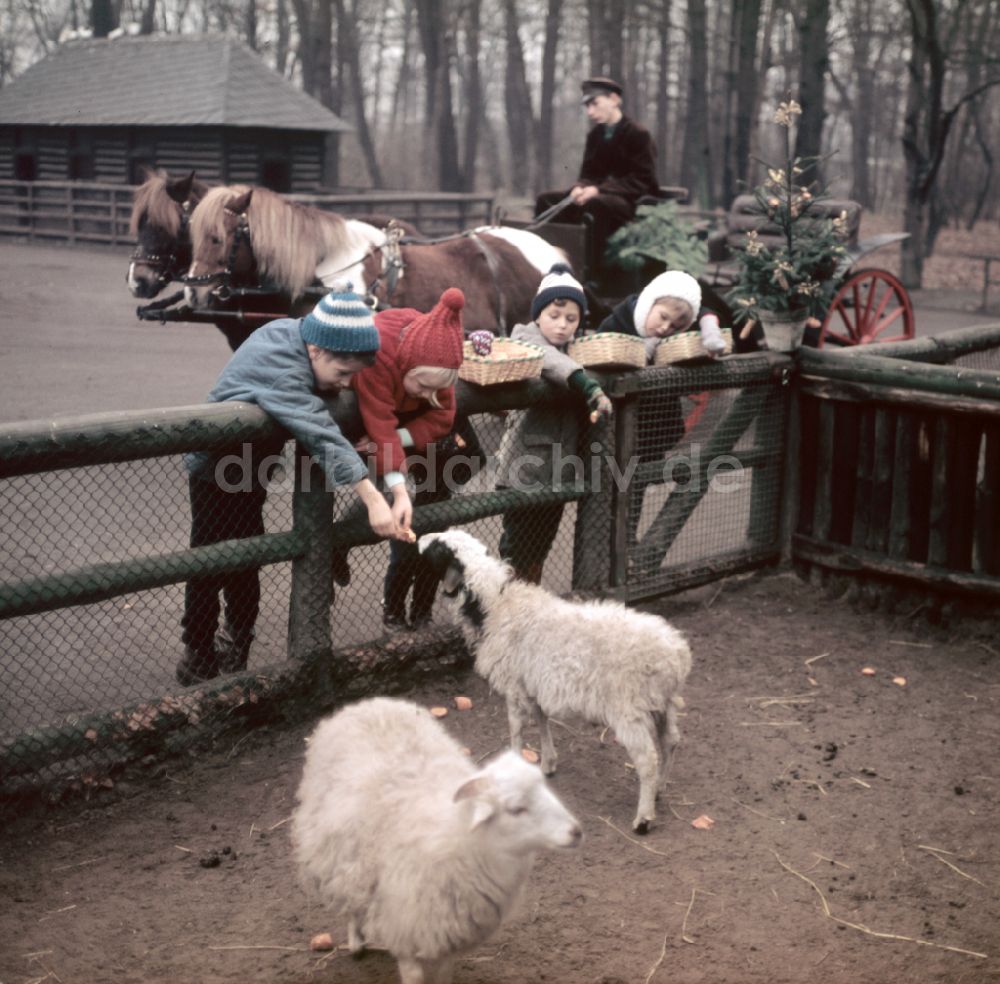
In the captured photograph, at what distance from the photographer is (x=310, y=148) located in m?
31.9

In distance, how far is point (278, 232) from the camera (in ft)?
30.0

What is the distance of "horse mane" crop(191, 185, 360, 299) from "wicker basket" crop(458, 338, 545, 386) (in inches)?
151

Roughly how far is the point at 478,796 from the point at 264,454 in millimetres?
2168

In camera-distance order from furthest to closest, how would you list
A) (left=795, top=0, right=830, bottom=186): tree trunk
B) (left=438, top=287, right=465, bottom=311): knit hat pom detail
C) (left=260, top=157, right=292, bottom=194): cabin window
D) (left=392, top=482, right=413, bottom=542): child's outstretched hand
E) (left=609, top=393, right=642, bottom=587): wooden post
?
(left=260, top=157, right=292, bottom=194): cabin window < (left=795, top=0, right=830, bottom=186): tree trunk < (left=609, top=393, right=642, bottom=587): wooden post < (left=438, top=287, right=465, bottom=311): knit hat pom detail < (left=392, top=482, right=413, bottom=542): child's outstretched hand

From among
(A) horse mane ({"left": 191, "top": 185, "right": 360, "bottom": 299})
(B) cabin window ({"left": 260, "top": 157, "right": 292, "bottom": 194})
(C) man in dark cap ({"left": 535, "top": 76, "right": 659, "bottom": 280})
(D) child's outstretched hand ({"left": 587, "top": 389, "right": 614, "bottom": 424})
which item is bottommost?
(D) child's outstretched hand ({"left": 587, "top": 389, "right": 614, "bottom": 424})

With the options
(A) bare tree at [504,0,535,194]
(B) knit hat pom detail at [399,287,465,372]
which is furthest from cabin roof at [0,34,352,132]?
(B) knit hat pom detail at [399,287,465,372]

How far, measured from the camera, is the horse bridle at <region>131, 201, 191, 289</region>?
33.4 feet

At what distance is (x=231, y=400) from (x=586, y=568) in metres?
2.33

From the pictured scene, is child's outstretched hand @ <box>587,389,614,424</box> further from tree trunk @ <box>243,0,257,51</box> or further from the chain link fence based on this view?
tree trunk @ <box>243,0,257,51</box>

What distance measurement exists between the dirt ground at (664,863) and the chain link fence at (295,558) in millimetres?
213

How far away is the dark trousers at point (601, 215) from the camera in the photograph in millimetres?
10883

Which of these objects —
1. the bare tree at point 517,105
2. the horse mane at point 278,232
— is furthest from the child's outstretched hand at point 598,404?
the bare tree at point 517,105

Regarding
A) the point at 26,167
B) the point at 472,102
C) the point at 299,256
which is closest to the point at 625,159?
the point at 299,256

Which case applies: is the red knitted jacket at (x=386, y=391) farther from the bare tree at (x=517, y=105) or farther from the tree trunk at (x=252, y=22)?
the tree trunk at (x=252, y=22)
